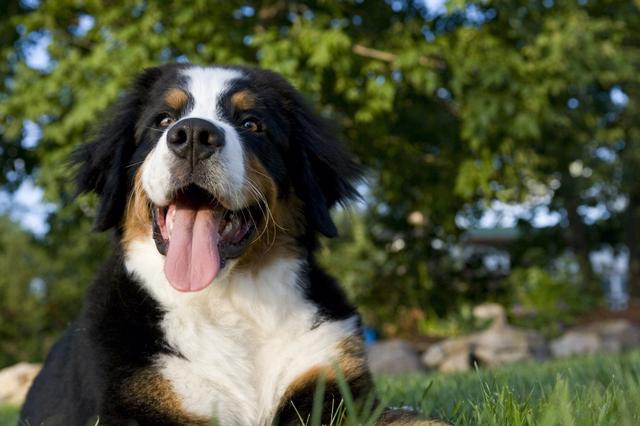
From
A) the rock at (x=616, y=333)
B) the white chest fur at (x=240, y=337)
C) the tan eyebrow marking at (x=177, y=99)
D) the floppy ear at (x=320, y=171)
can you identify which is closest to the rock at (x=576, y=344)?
the rock at (x=616, y=333)

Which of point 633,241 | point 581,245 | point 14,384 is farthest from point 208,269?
point 633,241

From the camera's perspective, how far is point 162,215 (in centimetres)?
326

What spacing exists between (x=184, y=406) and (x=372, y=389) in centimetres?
70

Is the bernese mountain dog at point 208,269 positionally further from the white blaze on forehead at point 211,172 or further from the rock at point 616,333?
the rock at point 616,333

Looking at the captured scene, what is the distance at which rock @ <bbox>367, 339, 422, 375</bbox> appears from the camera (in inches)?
391

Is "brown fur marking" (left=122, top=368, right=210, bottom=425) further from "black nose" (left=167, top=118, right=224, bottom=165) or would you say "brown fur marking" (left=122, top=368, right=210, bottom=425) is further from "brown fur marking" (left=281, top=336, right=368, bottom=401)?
"black nose" (left=167, top=118, right=224, bottom=165)

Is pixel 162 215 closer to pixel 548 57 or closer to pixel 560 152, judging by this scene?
pixel 548 57

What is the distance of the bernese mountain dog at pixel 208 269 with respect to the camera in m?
2.96

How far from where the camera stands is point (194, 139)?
9.99 ft

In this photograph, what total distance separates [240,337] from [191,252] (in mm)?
389

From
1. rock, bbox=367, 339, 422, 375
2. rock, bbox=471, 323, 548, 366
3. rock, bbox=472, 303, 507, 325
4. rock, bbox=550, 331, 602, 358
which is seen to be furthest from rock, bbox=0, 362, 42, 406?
rock, bbox=472, 303, 507, 325

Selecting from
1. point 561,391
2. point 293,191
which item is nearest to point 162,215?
point 293,191

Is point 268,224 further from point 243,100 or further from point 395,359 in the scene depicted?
point 395,359

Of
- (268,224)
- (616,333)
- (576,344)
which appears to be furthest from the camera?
(616,333)
